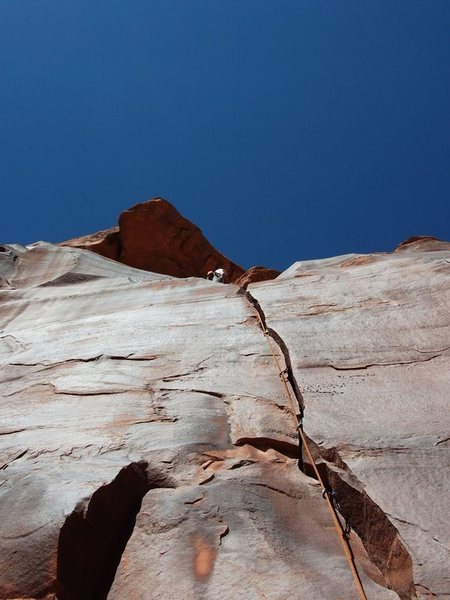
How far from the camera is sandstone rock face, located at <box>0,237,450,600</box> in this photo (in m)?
2.95

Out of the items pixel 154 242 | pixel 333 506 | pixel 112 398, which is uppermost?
pixel 154 242

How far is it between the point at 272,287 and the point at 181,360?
2.55 metres

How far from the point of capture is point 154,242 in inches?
813

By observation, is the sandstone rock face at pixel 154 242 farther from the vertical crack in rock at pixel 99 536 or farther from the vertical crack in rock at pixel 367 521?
the vertical crack in rock at pixel 99 536

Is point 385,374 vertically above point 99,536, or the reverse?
point 385,374

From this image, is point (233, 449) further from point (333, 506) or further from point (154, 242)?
point (154, 242)

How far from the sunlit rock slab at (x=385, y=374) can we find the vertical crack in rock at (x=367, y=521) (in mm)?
49

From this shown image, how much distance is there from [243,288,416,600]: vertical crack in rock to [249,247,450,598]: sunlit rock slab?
0.05 m

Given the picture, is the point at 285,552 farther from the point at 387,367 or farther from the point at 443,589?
the point at 387,367

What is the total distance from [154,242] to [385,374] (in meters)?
16.4

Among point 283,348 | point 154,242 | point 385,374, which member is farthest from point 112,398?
point 154,242

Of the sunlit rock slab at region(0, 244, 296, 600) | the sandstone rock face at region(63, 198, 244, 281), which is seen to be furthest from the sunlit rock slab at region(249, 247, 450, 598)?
the sandstone rock face at region(63, 198, 244, 281)

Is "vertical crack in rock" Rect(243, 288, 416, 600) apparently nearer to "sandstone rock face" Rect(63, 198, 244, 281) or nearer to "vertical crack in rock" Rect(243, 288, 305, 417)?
"vertical crack in rock" Rect(243, 288, 305, 417)

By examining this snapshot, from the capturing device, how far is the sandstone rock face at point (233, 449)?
2951mm
